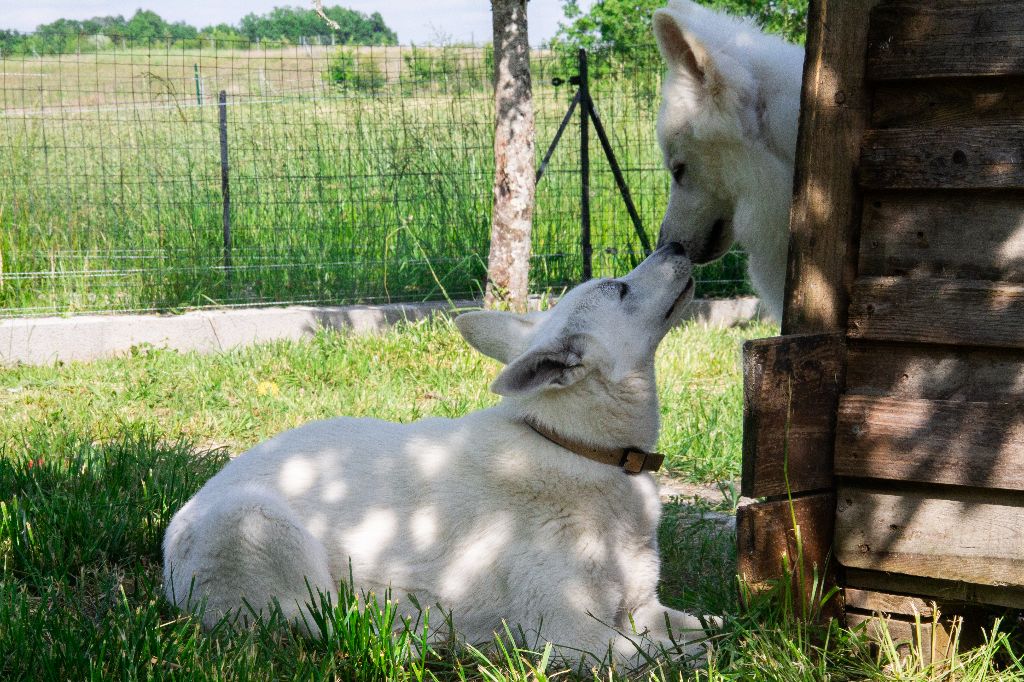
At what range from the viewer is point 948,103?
8.00ft

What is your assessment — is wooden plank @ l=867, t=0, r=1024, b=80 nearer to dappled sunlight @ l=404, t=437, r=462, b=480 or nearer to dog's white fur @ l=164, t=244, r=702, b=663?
dog's white fur @ l=164, t=244, r=702, b=663

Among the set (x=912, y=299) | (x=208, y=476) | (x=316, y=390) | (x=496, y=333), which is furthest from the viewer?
(x=316, y=390)

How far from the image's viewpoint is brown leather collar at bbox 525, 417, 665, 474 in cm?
314

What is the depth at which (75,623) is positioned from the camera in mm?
2795

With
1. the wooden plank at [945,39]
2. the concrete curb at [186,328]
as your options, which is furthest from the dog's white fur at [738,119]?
the concrete curb at [186,328]

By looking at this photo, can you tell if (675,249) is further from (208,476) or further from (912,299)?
(208,476)

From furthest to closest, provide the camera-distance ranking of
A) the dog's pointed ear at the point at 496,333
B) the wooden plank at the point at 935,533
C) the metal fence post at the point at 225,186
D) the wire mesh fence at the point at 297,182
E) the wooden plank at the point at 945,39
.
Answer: the metal fence post at the point at 225,186 → the wire mesh fence at the point at 297,182 → the dog's pointed ear at the point at 496,333 → the wooden plank at the point at 935,533 → the wooden plank at the point at 945,39

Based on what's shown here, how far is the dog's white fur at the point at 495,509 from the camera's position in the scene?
290 centimetres

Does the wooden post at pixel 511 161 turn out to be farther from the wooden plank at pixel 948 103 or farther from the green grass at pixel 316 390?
the wooden plank at pixel 948 103

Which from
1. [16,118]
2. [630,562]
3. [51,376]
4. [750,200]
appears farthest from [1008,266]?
[16,118]

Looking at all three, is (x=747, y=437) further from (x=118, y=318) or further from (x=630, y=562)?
(x=118, y=318)

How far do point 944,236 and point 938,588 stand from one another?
3.21 ft

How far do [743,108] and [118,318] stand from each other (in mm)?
5870

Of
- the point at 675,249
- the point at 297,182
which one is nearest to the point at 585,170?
the point at 297,182
